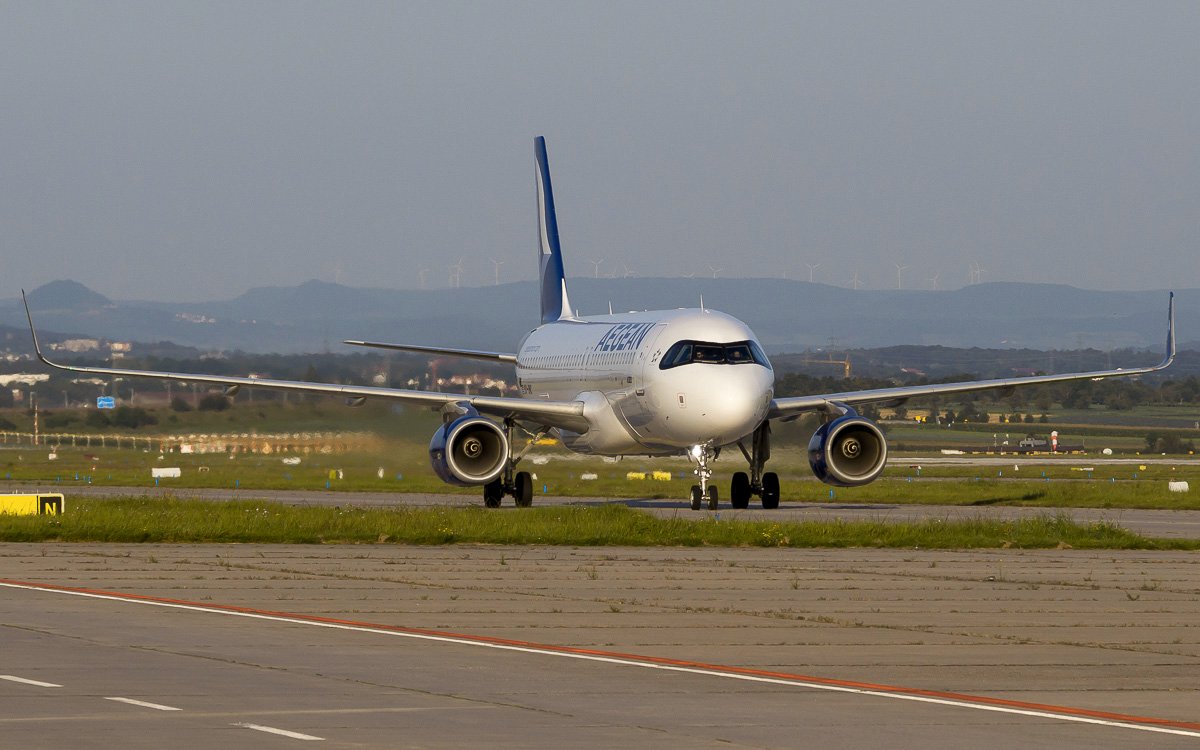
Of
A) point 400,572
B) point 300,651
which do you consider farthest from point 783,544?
point 300,651

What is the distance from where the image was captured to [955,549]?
28531mm

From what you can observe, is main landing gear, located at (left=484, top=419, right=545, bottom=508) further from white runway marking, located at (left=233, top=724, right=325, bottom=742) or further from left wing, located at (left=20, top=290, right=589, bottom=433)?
white runway marking, located at (left=233, top=724, right=325, bottom=742)

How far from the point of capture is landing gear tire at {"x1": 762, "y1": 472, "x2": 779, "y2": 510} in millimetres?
41531

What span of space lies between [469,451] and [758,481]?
650 centimetres

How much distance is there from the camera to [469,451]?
40281 mm

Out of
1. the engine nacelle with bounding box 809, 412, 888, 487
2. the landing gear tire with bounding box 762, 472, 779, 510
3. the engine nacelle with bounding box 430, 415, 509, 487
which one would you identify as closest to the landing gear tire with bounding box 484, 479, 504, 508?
the engine nacelle with bounding box 430, 415, 509, 487

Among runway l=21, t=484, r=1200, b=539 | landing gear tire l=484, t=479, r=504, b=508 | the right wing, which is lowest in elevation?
runway l=21, t=484, r=1200, b=539

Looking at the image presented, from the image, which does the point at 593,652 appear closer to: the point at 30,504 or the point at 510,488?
the point at 30,504

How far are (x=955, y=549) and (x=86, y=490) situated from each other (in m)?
30.7

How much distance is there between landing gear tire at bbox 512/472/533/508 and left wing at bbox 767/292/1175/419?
17.7 feet

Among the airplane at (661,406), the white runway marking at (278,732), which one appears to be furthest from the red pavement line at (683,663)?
the airplane at (661,406)

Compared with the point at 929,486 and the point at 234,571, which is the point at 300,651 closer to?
the point at 234,571

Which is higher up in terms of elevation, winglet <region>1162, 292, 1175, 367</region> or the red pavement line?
winglet <region>1162, 292, 1175, 367</region>

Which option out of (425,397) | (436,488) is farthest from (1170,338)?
(436,488)
